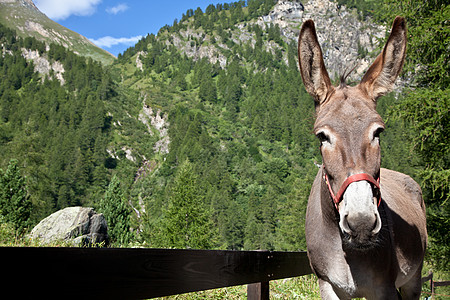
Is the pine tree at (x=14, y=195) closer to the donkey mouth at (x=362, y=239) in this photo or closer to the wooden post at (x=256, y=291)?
the wooden post at (x=256, y=291)

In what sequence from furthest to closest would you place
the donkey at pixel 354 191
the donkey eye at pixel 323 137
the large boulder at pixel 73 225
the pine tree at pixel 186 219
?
the pine tree at pixel 186 219
the large boulder at pixel 73 225
the donkey eye at pixel 323 137
the donkey at pixel 354 191

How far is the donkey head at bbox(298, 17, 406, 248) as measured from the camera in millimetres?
2014

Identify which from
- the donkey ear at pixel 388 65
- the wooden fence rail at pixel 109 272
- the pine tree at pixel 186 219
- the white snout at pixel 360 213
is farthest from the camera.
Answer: the pine tree at pixel 186 219

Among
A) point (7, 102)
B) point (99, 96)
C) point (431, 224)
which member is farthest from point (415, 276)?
point (99, 96)

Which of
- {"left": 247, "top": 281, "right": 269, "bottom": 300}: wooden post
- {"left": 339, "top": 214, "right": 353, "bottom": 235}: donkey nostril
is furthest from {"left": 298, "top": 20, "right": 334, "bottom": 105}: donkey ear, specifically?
{"left": 247, "top": 281, "right": 269, "bottom": 300}: wooden post

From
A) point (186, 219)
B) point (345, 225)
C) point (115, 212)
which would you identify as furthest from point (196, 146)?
point (345, 225)

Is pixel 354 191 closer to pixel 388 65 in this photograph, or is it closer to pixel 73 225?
pixel 388 65

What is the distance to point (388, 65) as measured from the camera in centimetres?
261

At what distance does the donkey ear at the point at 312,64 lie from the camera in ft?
8.65

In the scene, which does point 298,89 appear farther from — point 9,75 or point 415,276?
point 415,276

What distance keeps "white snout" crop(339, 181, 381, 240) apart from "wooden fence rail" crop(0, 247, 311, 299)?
114 centimetres

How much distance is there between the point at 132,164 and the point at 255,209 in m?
58.4

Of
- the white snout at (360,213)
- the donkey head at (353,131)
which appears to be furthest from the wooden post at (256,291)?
the white snout at (360,213)

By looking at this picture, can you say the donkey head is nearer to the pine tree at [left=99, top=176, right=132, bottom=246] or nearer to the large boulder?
the large boulder
